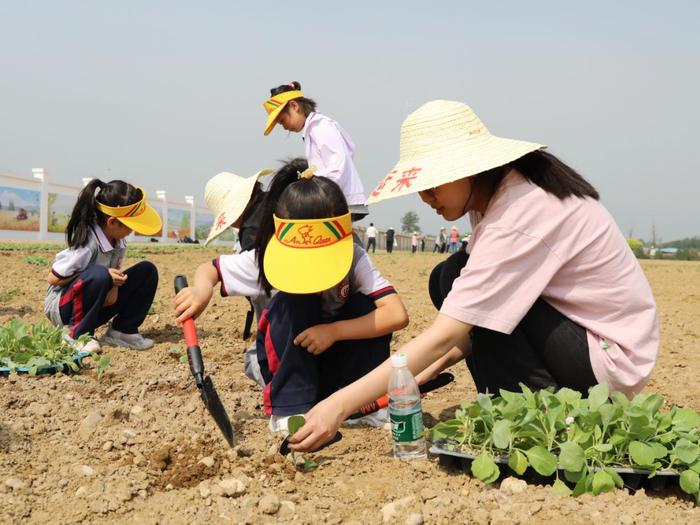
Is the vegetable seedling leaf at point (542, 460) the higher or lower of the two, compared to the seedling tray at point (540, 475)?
higher

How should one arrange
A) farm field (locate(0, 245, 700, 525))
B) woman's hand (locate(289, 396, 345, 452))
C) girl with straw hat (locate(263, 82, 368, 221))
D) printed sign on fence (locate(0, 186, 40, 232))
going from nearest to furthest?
farm field (locate(0, 245, 700, 525))
woman's hand (locate(289, 396, 345, 452))
girl with straw hat (locate(263, 82, 368, 221))
printed sign on fence (locate(0, 186, 40, 232))

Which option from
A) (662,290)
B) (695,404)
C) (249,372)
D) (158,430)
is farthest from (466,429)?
(662,290)

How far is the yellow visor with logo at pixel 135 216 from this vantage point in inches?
163

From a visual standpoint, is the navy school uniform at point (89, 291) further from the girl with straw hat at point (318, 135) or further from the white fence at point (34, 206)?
the white fence at point (34, 206)

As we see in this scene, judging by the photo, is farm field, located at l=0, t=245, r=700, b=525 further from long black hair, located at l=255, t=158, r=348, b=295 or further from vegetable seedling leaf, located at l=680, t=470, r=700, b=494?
long black hair, located at l=255, t=158, r=348, b=295

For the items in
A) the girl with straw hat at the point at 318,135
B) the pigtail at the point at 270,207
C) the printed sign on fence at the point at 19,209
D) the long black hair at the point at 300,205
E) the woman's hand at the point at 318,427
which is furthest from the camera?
the printed sign on fence at the point at 19,209

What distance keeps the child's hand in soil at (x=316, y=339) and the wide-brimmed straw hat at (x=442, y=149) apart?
2.10ft

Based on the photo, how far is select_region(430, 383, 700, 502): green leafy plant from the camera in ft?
6.17

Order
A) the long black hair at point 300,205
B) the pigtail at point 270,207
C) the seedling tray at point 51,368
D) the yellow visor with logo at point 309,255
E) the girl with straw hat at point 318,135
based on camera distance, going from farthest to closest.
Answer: the girl with straw hat at point 318,135 < the seedling tray at point 51,368 < the pigtail at point 270,207 < the long black hair at point 300,205 < the yellow visor with logo at point 309,255

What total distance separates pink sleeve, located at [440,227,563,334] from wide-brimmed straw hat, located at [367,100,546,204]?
0.71 feet

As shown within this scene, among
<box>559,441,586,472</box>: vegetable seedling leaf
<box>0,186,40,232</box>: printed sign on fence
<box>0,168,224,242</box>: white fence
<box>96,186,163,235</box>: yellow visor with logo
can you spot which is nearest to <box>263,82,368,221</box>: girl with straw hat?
<box>96,186,163,235</box>: yellow visor with logo

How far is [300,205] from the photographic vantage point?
8.38 ft

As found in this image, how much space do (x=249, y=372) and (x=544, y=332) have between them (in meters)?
1.51

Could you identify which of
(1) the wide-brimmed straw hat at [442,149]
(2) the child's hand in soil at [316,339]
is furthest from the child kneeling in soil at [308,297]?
(1) the wide-brimmed straw hat at [442,149]
